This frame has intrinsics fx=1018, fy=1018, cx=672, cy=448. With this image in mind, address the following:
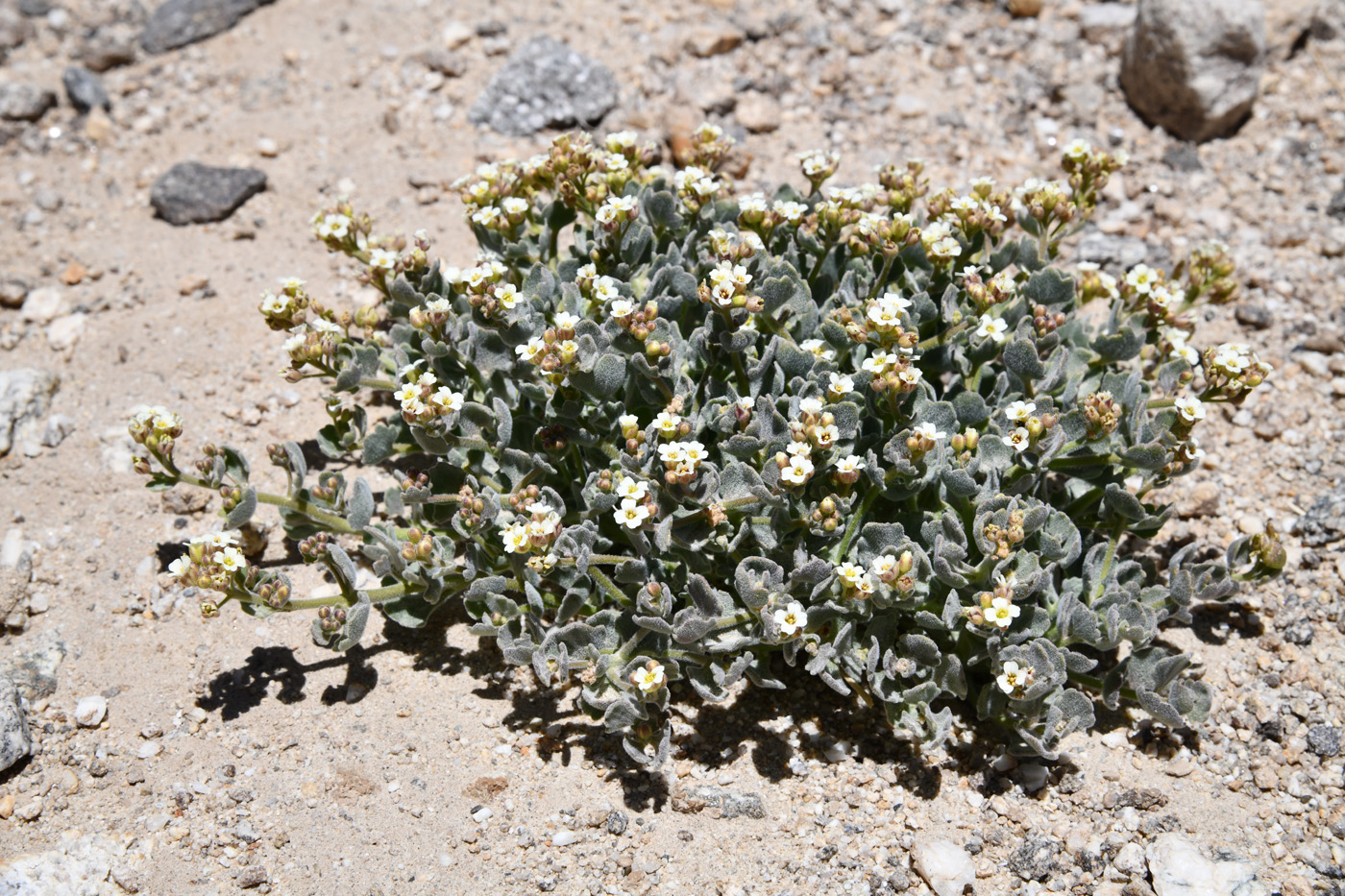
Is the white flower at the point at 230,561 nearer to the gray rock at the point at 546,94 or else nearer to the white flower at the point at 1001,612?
the white flower at the point at 1001,612

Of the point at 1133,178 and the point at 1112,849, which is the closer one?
the point at 1112,849

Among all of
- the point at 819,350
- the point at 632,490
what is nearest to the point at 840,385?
the point at 819,350

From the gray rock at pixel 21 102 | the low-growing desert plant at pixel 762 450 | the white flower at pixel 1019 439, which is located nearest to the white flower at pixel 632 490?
the low-growing desert plant at pixel 762 450

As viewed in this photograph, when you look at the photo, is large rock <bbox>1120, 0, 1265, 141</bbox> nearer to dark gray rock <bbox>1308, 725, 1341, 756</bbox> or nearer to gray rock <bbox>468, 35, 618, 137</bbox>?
gray rock <bbox>468, 35, 618, 137</bbox>

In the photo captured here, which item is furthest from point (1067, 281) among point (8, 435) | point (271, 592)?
point (8, 435)

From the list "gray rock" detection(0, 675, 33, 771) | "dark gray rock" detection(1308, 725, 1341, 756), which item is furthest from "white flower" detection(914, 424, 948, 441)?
"gray rock" detection(0, 675, 33, 771)

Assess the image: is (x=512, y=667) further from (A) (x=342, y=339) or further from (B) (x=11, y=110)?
(B) (x=11, y=110)
